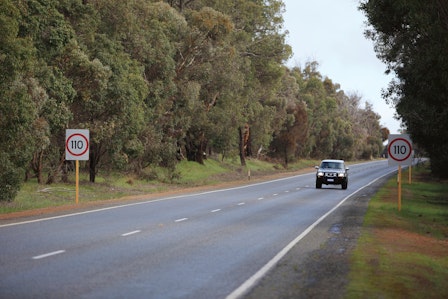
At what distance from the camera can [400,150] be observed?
70.9 ft

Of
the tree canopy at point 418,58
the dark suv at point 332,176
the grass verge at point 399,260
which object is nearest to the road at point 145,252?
the grass verge at point 399,260

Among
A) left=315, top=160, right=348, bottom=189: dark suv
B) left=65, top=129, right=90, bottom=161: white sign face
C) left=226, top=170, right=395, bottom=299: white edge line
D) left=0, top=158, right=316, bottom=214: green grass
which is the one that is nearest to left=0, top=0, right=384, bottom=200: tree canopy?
left=0, top=158, right=316, bottom=214: green grass

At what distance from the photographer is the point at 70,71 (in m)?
30.2

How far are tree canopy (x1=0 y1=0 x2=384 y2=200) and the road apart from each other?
665 centimetres

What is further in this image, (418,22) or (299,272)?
(418,22)

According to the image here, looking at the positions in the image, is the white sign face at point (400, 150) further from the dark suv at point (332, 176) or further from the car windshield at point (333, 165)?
the car windshield at point (333, 165)

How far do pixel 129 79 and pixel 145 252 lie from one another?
23692mm

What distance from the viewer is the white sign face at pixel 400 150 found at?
21.5 metres

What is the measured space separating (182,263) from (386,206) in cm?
1766

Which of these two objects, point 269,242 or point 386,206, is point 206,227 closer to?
point 269,242

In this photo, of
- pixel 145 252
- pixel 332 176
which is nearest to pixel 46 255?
pixel 145 252

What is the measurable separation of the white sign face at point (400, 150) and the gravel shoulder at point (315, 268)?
508 cm

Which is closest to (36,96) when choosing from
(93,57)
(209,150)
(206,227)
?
(93,57)

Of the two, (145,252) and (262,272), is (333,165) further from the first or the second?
(262,272)
